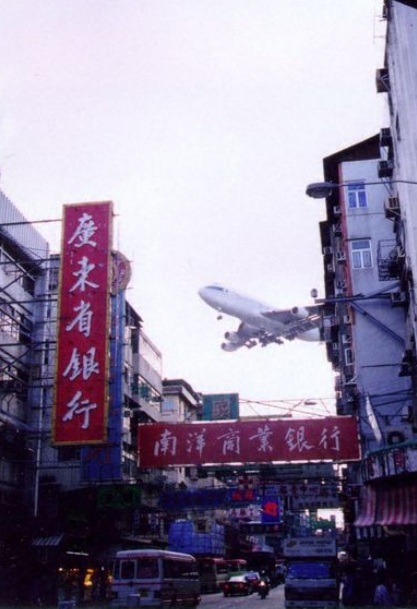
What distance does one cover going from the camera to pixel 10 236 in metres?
34.7

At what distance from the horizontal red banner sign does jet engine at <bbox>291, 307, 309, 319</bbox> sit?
26785mm

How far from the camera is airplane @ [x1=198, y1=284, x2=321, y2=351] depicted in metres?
63.4

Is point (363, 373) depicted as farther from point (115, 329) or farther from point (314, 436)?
point (115, 329)

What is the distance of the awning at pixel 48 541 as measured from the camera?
32844mm

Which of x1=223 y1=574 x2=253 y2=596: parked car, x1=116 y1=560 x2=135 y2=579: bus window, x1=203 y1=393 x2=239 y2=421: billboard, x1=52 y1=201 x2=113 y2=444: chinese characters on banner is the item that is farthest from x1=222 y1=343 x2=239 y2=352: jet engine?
x1=116 y1=560 x2=135 y2=579: bus window

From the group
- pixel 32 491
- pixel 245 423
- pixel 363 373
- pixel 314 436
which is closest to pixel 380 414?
pixel 363 373

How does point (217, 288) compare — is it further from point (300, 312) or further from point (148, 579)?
point (148, 579)

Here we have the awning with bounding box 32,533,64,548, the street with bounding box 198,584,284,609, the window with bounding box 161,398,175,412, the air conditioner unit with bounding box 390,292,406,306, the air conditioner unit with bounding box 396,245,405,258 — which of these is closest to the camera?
the air conditioner unit with bounding box 396,245,405,258

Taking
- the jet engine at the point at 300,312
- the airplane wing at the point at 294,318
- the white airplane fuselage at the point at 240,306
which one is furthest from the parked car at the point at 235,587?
the white airplane fuselage at the point at 240,306

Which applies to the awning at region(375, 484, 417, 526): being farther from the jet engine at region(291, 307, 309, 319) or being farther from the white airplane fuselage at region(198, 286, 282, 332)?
the white airplane fuselage at region(198, 286, 282, 332)

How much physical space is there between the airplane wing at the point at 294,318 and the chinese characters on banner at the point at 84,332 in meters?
32.6

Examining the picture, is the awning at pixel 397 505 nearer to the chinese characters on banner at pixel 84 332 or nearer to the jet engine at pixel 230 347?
the chinese characters on banner at pixel 84 332

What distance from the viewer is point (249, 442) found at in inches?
1380

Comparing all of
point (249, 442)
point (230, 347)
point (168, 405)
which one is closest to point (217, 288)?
point (230, 347)
